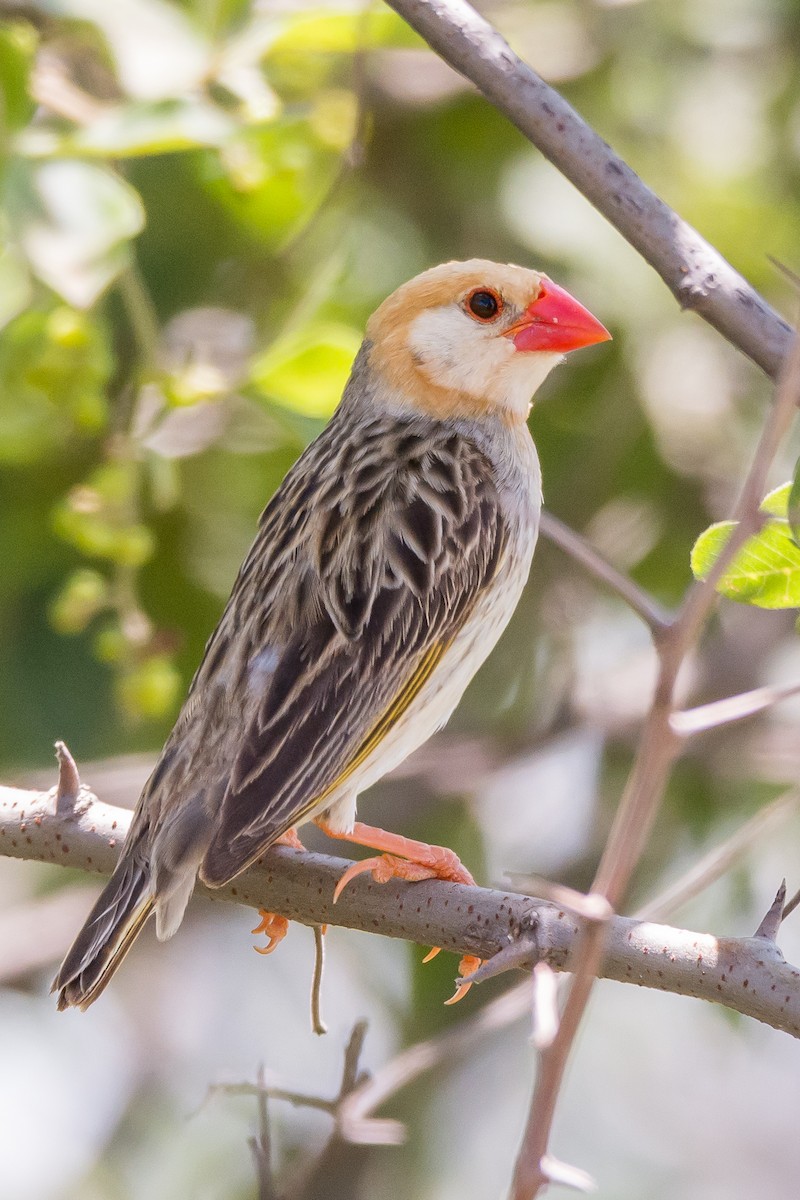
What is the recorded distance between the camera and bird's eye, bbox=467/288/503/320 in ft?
13.5

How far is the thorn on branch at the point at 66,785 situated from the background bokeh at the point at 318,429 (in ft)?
2.51

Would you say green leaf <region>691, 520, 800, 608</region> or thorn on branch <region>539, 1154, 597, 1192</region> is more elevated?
green leaf <region>691, 520, 800, 608</region>

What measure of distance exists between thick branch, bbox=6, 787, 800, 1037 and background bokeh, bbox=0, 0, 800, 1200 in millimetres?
751

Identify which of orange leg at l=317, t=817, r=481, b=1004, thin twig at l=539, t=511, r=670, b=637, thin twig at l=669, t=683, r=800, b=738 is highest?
thin twig at l=539, t=511, r=670, b=637

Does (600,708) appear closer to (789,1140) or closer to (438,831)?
(438,831)

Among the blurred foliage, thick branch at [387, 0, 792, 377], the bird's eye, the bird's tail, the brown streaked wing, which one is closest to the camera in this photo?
the blurred foliage

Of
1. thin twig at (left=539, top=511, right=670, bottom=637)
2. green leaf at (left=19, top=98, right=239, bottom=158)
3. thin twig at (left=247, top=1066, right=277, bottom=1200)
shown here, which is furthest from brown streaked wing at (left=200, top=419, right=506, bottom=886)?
thin twig at (left=539, top=511, right=670, bottom=637)

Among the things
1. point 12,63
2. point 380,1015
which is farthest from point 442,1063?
point 12,63

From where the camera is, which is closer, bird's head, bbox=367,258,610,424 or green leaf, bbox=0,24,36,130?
green leaf, bbox=0,24,36,130

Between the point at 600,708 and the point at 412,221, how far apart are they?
1.69 metres

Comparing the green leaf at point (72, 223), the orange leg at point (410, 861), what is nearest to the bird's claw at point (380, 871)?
the orange leg at point (410, 861)

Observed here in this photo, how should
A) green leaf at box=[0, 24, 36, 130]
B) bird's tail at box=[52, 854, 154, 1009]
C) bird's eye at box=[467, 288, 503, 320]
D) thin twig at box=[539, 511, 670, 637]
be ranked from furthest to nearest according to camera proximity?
bird's eye at box=[467, 288, 503, 320] → green leaf at box=[0, 24, 36, 130] → bird's tail at box=[52, 854, 154, 1009] → thin twig at box=[539, 511, 670, 637]

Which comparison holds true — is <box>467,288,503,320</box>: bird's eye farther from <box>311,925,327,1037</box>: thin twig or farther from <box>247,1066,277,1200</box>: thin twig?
<box>247,1066,277,1200</box>: thin twig

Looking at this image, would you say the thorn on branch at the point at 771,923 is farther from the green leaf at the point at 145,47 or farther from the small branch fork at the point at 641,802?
the green leaf at the point at 145,47
